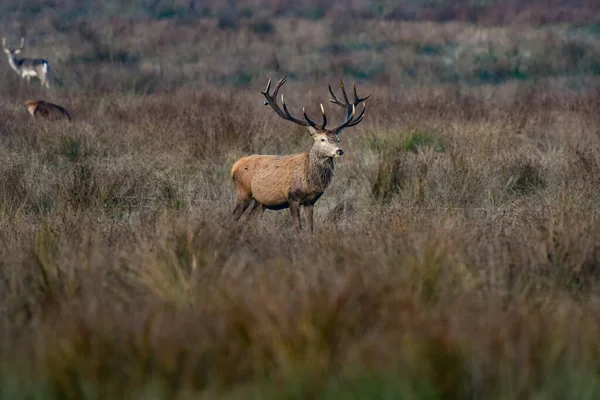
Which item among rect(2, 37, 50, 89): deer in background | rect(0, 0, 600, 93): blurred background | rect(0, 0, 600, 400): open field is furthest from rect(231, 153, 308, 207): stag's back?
rect(2, 37, 50, 89): deer in background

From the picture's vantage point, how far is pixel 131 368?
167 inches

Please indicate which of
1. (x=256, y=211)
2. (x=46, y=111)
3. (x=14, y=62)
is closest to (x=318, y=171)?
(x=256, y=211)

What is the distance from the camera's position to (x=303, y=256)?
6.18 m

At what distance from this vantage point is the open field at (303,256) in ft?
13.8

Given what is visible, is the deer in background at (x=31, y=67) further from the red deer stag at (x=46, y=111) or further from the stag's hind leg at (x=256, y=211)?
the stag's hind leg at (x=256, y=211)

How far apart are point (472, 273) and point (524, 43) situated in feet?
79.0

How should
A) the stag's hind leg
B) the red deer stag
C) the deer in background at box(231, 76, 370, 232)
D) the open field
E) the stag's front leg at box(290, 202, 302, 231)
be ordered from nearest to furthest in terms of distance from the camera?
the open field
the stag's front leg at box(290, 202, 302, 231)
the deer in background at box(231, 76, 370, 232)
the stag's hind leg
the red deer stag

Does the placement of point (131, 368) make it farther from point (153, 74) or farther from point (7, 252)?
point (153, 74)

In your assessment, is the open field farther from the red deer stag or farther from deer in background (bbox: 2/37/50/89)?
deer in background (bbox: 2/37/50/89)

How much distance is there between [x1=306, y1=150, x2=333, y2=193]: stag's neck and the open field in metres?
0.42

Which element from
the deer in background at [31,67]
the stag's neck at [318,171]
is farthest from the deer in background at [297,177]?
the deer in background at [31,67]

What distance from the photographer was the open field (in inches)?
165

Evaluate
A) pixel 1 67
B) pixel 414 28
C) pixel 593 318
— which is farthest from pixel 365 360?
pixel 414 28

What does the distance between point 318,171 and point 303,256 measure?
2302mm
